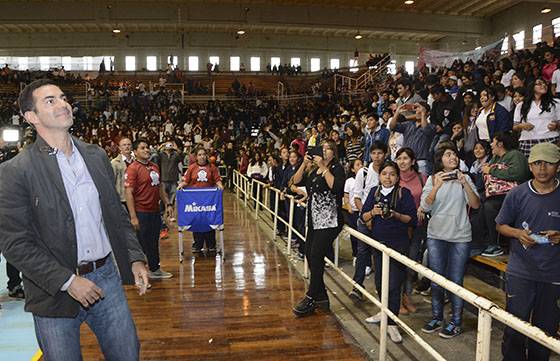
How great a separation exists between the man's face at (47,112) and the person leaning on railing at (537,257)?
2879 mm

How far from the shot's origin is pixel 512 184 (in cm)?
503

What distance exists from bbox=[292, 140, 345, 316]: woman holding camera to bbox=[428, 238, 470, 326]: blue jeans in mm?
991

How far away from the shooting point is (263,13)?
2680cm

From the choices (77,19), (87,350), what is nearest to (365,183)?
(87,350)

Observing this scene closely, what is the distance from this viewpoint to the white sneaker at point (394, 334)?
14.3 feet

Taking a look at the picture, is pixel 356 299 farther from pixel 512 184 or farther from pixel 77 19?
pixel 77 19

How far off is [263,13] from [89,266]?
26.3 meters

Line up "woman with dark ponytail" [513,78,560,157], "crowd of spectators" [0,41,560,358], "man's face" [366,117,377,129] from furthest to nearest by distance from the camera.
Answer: "man's face" [366,117,377,129] → "woman with dark ponytail" [513,78,560,157] → "crowd of spectators" [0,41,560,358]

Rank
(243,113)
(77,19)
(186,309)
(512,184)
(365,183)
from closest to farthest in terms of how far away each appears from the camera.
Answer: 1. (512,184)
2. (186,309)
3. (365,183)
4. (243,113)
5. (77,19)

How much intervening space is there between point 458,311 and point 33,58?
118 ft

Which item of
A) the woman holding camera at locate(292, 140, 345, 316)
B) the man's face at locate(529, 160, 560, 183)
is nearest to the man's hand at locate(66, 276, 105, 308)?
the man's face at locate(529, 160, 560, 183)

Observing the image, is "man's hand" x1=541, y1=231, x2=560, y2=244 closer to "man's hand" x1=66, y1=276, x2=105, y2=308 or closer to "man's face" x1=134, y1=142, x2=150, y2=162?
"man's hand" x1=66, y1=276, x2=105, y2=308

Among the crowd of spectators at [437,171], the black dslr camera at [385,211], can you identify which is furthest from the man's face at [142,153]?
the black dslr camera at [385,211]

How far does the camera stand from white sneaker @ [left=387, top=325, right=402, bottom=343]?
14.3 feet
